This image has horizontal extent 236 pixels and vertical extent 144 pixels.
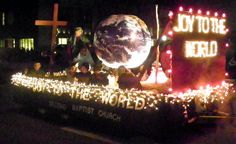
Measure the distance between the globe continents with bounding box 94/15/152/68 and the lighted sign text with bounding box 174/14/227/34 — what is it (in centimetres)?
171

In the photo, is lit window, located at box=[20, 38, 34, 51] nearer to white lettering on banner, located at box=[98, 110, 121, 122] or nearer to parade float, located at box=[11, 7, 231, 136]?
parade float, located at box=[11, 7, 231, 136]

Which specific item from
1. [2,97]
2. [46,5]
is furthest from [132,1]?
[46,5]

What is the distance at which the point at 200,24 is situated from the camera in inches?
404

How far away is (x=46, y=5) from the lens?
42.7 metres

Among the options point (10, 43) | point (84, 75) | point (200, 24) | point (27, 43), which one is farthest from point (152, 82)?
point (10, 43)

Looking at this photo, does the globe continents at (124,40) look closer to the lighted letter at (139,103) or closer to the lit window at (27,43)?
the lighted letter at (139,103)

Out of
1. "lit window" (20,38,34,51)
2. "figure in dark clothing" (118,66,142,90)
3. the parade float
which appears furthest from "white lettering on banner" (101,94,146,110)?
"lit window" (20,38,34,51)

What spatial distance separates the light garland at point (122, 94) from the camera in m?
9.51

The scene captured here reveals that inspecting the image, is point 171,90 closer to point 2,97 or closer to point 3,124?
point 3,124

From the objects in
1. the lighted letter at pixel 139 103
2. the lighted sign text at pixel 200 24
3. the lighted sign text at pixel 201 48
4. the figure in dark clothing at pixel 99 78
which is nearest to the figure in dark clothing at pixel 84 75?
the figure in dark clothing at pixel 99 78

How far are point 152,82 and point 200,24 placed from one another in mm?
2686

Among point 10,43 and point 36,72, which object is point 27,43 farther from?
point 36,72

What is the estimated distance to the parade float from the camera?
9.56m

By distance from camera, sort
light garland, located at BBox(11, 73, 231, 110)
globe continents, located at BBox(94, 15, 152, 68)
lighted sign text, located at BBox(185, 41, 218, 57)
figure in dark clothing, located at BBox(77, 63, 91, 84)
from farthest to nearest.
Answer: figure in dark clothing, located at BBox(77, 63, 91, 84)
globe continents, located at BBox(94, 15, 152, 68)
lighted sign text, located at BBox(185, 41, 218, 57)
light garland, located at BBox(11, 73, 231, 110)
